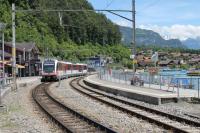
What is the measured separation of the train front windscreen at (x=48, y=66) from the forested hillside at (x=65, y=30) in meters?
29.7

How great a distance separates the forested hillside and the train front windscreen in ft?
97.3

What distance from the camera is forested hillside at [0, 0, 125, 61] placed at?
116825mm

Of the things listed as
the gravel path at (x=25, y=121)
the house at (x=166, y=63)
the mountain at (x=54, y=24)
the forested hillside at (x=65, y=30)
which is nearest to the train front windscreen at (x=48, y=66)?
the forested hillside at (x=65, y=30)

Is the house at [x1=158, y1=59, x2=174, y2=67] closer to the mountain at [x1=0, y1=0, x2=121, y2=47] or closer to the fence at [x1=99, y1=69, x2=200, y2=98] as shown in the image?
the mountain at [x1=0, y1=0, x2=121, y2=47]

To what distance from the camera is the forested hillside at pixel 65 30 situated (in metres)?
117

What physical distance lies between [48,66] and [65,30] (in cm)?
8421

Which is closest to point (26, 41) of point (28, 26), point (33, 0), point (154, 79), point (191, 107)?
point (28, 26)

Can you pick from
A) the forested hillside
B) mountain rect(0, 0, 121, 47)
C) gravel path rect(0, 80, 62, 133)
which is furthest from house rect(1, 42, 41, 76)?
gravel path rect(0, 80, 62, 133)

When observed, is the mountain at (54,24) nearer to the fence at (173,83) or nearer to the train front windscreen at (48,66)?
the train front windscreen at (48,66)

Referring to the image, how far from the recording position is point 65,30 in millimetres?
152625

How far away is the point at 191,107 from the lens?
24000 millimetres

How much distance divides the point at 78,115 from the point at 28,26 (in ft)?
335

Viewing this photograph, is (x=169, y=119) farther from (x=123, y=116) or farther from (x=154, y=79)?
(x=154, y=79)

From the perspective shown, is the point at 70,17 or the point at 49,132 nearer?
the point at 49,132
